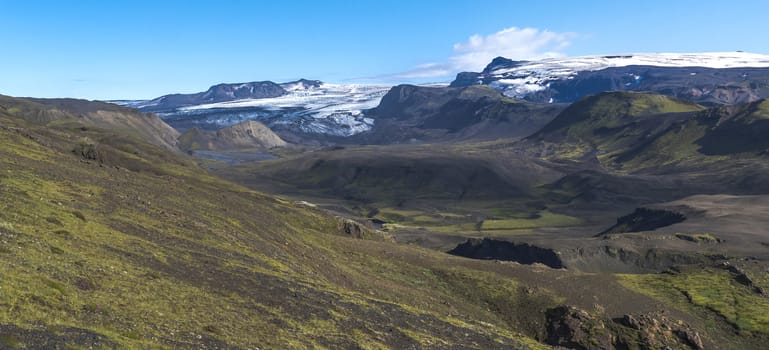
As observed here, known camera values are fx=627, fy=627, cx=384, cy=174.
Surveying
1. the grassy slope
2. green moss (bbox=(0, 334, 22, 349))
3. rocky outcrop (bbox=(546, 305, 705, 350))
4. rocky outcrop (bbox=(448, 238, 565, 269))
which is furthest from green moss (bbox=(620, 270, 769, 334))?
green moss (bbox=(0, 334, 22, 349))

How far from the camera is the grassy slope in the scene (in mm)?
36781

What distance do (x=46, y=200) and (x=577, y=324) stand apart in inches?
2252

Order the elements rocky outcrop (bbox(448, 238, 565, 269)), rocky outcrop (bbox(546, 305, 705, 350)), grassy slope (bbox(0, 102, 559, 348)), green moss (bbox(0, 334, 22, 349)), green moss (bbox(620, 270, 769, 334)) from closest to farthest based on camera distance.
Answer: green moss (bbox(0, 334, 22, 349)), grassy slope (bbox(0, 102, 559, 348)), rocky outcrop (bbox(546, 305, 705, 350)), green moss (bbox(620, 270, 769, 334)), rocky outcrop (bbox(448, 238, 565, 269))

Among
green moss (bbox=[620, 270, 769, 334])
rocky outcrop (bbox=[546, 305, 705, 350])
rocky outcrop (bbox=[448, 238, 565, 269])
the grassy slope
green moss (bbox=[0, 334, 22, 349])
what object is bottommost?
rocky outcrop (bbox=[448, 238, 565, 269])

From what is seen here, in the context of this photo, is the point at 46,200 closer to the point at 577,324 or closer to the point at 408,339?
the point at 408,339

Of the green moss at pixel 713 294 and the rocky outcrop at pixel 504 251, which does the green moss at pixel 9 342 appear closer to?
the green moss at pixel 713 294

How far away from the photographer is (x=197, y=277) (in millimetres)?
50375

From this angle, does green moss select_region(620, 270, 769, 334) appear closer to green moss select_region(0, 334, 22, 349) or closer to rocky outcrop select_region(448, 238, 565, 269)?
rocky outcrop select_region(448, 238, 565, 269)

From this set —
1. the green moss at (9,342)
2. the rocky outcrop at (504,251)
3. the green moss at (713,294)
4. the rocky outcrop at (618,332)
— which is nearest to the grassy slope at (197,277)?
the green moss at (9,342)

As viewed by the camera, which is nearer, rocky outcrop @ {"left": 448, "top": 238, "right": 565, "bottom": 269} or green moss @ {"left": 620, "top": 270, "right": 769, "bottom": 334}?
green moss @ {"left": 620, "top": 270, "right": 769, "bottom": 334}

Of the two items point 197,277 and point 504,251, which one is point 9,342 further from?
point 504,251

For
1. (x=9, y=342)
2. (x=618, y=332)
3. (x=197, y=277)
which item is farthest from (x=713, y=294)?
(x=9, y=342)

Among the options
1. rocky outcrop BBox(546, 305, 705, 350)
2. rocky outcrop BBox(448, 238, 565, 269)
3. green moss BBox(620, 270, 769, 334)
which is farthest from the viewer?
rocky outcrop BBox(448, 238, 565, 269)

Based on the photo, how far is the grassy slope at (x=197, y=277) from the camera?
36781 mm
